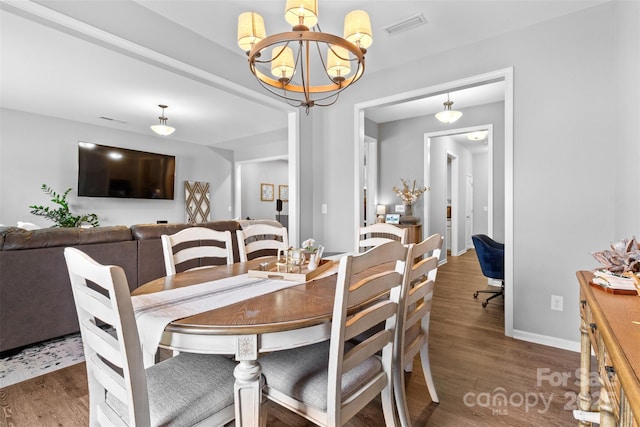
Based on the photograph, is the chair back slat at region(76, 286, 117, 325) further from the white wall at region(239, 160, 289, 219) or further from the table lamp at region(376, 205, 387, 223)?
the white wall at region(239, 160, 289, 219)

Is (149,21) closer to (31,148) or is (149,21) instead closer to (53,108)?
(53,108)

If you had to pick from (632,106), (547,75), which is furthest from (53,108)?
(632,106)

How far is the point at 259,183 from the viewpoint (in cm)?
841

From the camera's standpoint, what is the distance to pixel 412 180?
5.11 m

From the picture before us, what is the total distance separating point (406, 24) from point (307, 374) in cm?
275

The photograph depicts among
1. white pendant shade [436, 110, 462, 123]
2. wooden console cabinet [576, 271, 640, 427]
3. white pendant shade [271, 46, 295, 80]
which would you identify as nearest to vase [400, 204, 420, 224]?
white pendant shade [436, 110, 462, 123]

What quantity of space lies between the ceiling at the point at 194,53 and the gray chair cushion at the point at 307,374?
2409mm

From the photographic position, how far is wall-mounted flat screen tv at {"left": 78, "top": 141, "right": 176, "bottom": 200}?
538 centimetres

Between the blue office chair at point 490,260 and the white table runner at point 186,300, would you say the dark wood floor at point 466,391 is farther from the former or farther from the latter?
the blue office chair at point 490,260

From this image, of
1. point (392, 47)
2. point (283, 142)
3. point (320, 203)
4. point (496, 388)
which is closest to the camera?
point (496, 388)

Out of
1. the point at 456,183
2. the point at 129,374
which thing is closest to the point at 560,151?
the point at 129,374

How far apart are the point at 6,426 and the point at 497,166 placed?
17.7 ft

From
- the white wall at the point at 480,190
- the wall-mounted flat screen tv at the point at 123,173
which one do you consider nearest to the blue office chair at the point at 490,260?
the white wall at the point at 480,190

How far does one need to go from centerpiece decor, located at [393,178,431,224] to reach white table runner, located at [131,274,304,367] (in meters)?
3.72
